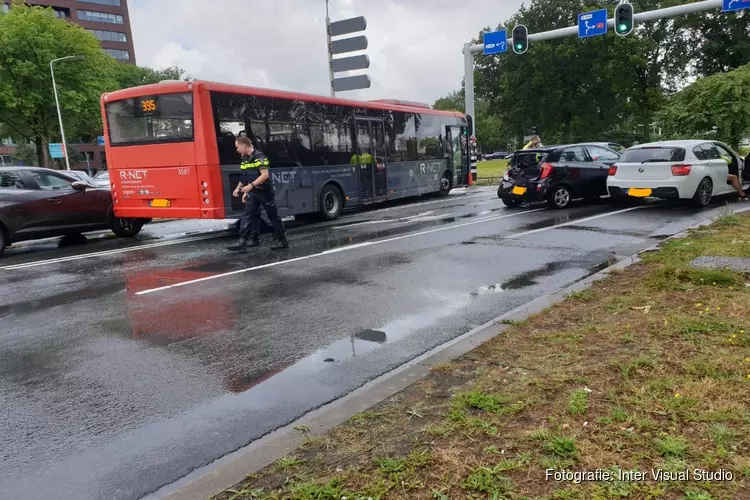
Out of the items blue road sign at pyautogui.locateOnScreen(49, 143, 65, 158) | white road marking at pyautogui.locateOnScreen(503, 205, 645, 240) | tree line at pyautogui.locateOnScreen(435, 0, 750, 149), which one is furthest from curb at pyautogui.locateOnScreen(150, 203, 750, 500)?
tree line at pyautogui.locateOnScreen(435, 0, 750, 149)

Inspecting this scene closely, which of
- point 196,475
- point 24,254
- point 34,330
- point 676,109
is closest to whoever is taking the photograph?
point 196,475

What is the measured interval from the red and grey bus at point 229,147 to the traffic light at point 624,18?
926 cm

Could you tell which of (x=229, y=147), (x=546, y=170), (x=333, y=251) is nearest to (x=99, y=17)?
(x=229, y=147)

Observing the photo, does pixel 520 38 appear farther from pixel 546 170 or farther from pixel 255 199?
pixel 255 199

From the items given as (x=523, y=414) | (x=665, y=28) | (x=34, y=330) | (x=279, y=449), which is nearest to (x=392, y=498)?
(x=279, y=449)

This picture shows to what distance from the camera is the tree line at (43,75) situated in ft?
119

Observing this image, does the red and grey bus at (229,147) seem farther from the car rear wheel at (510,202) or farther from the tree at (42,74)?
the tree at (42,74)

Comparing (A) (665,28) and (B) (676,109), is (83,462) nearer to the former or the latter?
(B) (676,109)

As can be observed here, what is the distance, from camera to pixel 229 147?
1159 cm

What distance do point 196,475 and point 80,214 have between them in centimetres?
1053

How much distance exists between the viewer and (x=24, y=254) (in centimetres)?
1120

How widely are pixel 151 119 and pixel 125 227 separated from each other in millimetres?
2816

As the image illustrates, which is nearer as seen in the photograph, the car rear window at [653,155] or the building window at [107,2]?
the car rear window at [653,155]

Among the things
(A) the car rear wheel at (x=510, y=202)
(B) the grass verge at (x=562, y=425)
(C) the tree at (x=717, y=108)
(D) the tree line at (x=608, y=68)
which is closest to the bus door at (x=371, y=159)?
(A) the car rear wheel at (x=510, y=202)
